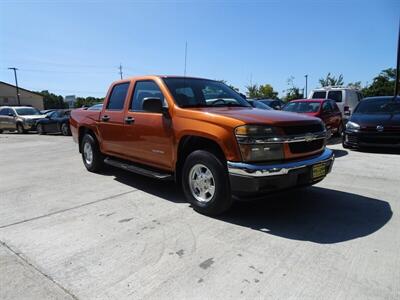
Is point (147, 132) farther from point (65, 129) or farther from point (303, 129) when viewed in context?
point (65, 129)

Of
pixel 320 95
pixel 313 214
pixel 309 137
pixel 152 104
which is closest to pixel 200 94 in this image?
pixel 152 104

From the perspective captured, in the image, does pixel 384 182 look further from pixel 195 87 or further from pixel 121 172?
pixel 121 172

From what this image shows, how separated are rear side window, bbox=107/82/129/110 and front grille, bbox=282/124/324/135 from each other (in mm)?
3026

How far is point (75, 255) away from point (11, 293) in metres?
0.71

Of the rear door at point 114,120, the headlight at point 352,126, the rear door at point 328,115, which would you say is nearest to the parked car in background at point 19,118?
the rear door at point 114,120

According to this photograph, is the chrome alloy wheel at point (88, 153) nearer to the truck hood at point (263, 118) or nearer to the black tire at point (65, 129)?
the truck hood at point (263, 118)

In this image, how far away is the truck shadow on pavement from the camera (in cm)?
Answer: 372

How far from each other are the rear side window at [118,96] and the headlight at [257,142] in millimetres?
2771

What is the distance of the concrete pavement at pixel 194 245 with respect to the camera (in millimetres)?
2689

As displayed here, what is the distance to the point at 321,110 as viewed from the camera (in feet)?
34.5

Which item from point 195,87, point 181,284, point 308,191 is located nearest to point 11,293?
point 181,284

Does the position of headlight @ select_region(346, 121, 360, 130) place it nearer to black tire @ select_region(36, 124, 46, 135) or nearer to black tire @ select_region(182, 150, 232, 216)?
black tire @ select_region(182, 150, 232, 216)

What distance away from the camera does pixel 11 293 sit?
2.64 meters

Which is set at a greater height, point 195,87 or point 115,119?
point 195,87
